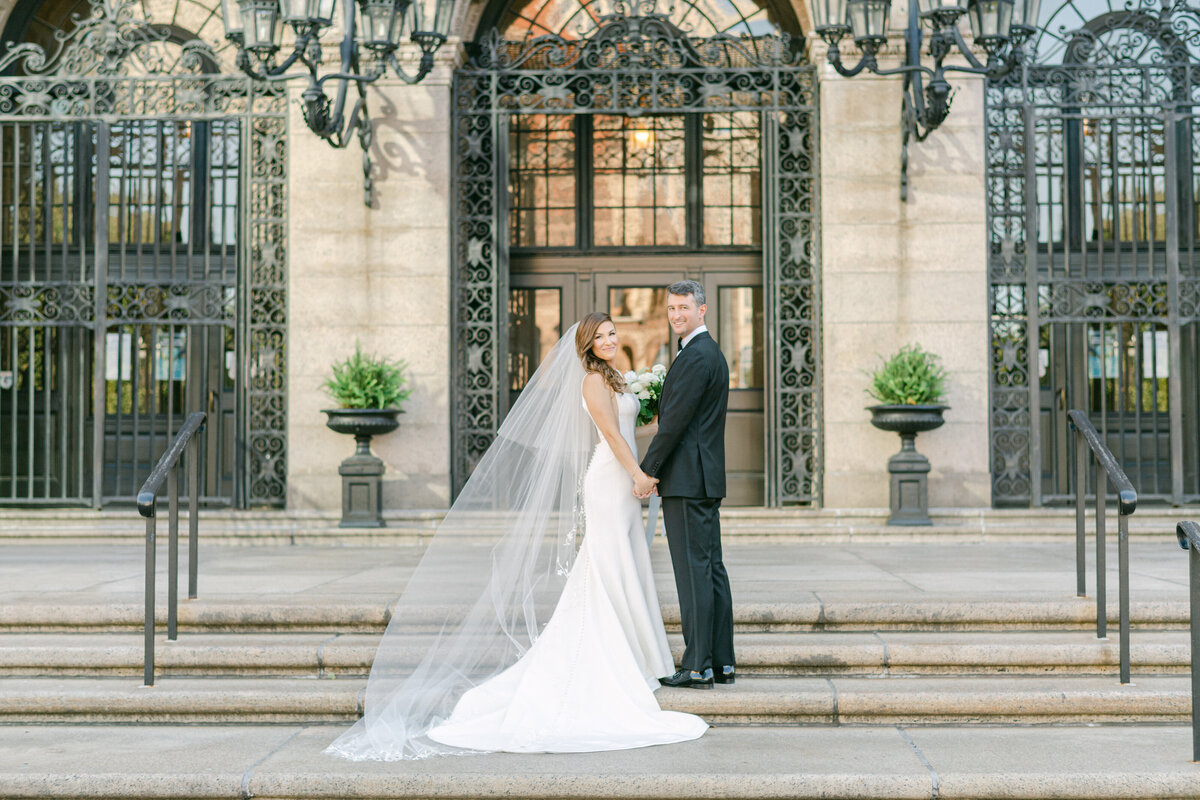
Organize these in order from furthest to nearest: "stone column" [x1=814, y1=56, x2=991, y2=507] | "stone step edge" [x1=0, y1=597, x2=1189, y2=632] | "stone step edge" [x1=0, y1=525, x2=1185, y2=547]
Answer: "stone column" [x1=814, y1=56, x2=991, y2=507], "stone step edge" [x1=0, y1=525, x2=1185, y2=547], "stone step edge" [x1=0, y1=597, x2=1189, y2=632]

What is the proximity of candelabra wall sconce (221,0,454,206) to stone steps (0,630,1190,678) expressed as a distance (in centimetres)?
563

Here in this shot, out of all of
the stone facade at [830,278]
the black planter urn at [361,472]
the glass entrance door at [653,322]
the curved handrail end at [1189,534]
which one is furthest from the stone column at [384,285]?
the curved handrail end at [1189,534]

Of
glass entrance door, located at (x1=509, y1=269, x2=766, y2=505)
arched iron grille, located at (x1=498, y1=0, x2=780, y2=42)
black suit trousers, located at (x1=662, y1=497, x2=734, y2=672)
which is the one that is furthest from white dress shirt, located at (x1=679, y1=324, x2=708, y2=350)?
arched iron grille, located at (x1=498, y1=0, x2=780, y2=42)

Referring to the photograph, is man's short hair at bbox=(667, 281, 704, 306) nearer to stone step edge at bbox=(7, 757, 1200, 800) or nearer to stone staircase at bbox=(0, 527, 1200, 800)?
stone staircase at bbox=(0, 527, 1200, 800)

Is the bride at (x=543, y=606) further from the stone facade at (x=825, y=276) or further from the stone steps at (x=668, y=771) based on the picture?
the stone facade at (x=825, y=276)

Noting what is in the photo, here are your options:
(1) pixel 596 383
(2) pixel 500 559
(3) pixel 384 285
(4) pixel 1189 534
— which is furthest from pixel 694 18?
(4) pixel 1189 534

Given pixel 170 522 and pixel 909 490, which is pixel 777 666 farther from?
pixel 909 490

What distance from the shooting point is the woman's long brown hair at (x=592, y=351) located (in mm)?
6336

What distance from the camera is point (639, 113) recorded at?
41.7 ft

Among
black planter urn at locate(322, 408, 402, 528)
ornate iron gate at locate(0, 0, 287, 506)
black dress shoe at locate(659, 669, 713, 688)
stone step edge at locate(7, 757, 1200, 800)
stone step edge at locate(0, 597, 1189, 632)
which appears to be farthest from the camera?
ornate iron gate at locate(0, 0, 287, 506)

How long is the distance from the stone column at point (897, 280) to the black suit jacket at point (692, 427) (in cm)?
637

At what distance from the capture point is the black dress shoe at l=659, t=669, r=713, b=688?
20.3 feet

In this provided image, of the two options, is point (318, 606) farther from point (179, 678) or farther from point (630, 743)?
point (630, 743)

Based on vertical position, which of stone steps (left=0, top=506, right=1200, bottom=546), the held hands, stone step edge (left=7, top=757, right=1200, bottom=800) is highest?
the held hands
